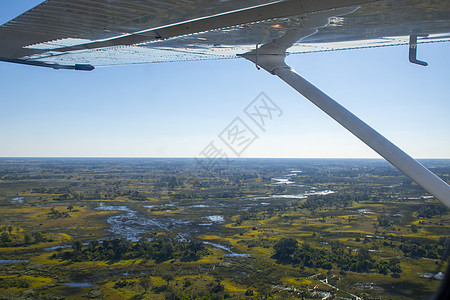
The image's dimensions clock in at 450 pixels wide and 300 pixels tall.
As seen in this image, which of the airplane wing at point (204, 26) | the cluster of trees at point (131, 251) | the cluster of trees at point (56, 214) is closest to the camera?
the airplane wing at point (204, 26)

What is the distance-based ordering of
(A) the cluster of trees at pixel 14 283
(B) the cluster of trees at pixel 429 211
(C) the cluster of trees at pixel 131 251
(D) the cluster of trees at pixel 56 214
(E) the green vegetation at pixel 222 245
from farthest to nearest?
(D) the cluster of trees at pixel 56 214
(B) the cluster of trees at pixel 429 211
(C) the cluster of trees at pixel 131 251
(A) the cluster of trees at pixel 14 283
(E) the green vegetation at pixel 222 245

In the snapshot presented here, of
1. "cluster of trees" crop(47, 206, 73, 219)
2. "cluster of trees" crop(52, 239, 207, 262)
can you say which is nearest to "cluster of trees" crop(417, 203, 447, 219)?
"cluster of trees" crop(52, 239, 207, 262)

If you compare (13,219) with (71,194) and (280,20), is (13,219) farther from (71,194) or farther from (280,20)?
(280,20)

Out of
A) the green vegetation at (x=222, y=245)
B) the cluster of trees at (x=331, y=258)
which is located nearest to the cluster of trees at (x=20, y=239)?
the green vegetation at (x=222, y=245)

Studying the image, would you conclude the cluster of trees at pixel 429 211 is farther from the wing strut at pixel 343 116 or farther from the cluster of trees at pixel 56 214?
the cluster of trees at pixel 56 214

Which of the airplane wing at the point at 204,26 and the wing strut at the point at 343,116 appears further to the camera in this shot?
the wing strut at the point at 343,116

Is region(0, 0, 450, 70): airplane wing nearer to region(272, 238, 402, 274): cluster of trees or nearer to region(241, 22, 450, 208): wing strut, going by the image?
region(241, 22, 450, 208): wing strut

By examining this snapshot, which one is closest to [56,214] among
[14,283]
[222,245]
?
[14,283]

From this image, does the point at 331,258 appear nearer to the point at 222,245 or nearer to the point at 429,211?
the point at 222,245
